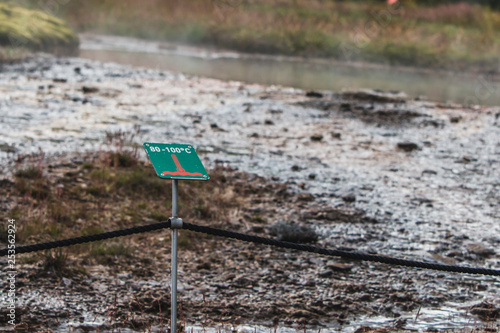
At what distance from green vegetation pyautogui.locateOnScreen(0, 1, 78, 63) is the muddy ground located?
3.03 m

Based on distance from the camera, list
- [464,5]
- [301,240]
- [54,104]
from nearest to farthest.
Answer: [301,240] → [54,104] → [464,5]

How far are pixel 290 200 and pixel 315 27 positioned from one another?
22.0m

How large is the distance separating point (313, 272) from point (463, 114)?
889 centimetres

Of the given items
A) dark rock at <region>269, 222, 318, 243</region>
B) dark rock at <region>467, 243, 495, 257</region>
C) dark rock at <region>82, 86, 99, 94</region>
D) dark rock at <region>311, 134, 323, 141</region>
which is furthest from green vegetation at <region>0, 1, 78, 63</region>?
dark rock at <region>467, 243, 495, 257</region>

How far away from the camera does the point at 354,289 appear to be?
5.23m

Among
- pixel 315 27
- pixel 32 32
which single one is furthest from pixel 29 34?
pixel 315 27

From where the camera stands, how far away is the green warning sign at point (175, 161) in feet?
11.2

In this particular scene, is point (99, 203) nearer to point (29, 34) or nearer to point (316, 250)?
point (316, 250)

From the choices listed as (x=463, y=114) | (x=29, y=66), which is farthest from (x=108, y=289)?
(x=29, y=66)

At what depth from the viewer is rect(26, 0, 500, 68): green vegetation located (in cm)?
2577

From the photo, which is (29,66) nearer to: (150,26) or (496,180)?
(496,180)

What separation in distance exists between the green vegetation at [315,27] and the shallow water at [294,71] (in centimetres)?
138

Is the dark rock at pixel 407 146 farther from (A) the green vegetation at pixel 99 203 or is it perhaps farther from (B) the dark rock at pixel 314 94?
(B) the dark rock at pixel 314 94

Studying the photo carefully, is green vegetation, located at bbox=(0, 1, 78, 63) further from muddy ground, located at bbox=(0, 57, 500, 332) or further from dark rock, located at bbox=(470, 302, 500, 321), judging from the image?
dark rock, located at bbox=(470, 302, 500, 321)
